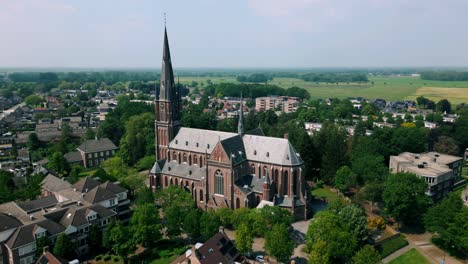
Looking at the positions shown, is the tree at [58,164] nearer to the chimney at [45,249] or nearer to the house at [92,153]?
the house at [92,153]

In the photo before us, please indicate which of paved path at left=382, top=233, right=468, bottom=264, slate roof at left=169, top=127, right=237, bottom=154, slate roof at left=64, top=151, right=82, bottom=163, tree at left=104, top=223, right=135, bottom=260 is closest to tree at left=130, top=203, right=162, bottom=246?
tree at left=104, top=223, right=135, bottom=260

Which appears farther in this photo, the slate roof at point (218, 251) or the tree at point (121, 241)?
the tree at point (121, 241)

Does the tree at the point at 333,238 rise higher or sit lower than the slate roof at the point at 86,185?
lower

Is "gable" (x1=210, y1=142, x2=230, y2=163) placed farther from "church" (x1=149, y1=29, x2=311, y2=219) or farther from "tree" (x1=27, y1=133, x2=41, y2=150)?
"tree" (x1=27, y1=133, x2=41, y2=150)

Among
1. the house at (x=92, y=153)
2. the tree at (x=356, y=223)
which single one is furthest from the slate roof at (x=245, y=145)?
the house at (x=92, y=153)

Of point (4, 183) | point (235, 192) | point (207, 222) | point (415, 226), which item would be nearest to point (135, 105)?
point (4, 183)

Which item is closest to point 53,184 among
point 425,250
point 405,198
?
point 405,198

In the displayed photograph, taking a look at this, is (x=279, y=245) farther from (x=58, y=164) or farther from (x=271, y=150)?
(x=58, y=164)

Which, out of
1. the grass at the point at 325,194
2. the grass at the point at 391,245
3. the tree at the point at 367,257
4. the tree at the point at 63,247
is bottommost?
the grass at the point at 391,245
